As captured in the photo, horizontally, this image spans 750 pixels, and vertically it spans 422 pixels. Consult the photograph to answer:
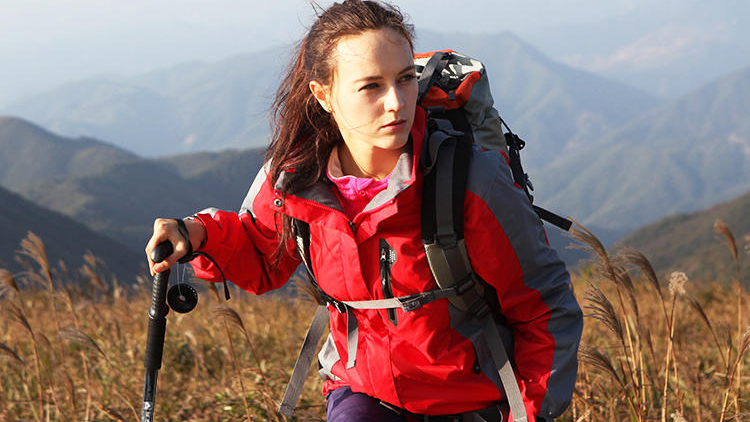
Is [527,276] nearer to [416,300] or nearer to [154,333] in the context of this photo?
[416,300]

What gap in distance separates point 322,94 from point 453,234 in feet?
2.59

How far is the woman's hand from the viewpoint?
236 cm

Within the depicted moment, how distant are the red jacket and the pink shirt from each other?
5 cm

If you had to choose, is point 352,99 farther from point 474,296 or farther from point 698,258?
point 698,258

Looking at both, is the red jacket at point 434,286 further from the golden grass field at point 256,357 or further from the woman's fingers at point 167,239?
the woman's fingers at point 167,239

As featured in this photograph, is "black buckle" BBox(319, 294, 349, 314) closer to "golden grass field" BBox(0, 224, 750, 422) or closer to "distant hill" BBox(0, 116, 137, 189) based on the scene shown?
"golden grass field" BBox(0, 224, 750, 422)

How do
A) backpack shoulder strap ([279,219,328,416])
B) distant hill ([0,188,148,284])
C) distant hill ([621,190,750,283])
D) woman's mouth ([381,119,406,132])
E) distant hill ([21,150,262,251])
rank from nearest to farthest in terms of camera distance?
woman's mouth ([381,119,406,132]) < backpack shoulder strap ([279,219,328,416]) < distant hill ([0,188,148,284]) < distant hill ([621,190,750,283]) < distant hill ([21,150,262,251])

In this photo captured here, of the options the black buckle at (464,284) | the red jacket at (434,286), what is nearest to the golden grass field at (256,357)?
the red jacket at (434,286)

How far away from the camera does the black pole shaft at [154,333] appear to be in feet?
7.89

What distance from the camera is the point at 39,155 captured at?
163000 millimetres

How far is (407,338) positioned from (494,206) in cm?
56

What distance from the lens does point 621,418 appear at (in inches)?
139

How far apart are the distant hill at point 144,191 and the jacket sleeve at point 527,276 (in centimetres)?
9280

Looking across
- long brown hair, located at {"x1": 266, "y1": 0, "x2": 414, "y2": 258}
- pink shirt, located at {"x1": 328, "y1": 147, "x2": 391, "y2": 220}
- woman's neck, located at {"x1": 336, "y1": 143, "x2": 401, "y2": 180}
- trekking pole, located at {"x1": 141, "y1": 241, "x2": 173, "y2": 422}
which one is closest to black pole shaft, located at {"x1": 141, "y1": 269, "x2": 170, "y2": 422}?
trekking pole, located at {"x1": 141, "y1": 241, "x2": 173, "y2": 422}
